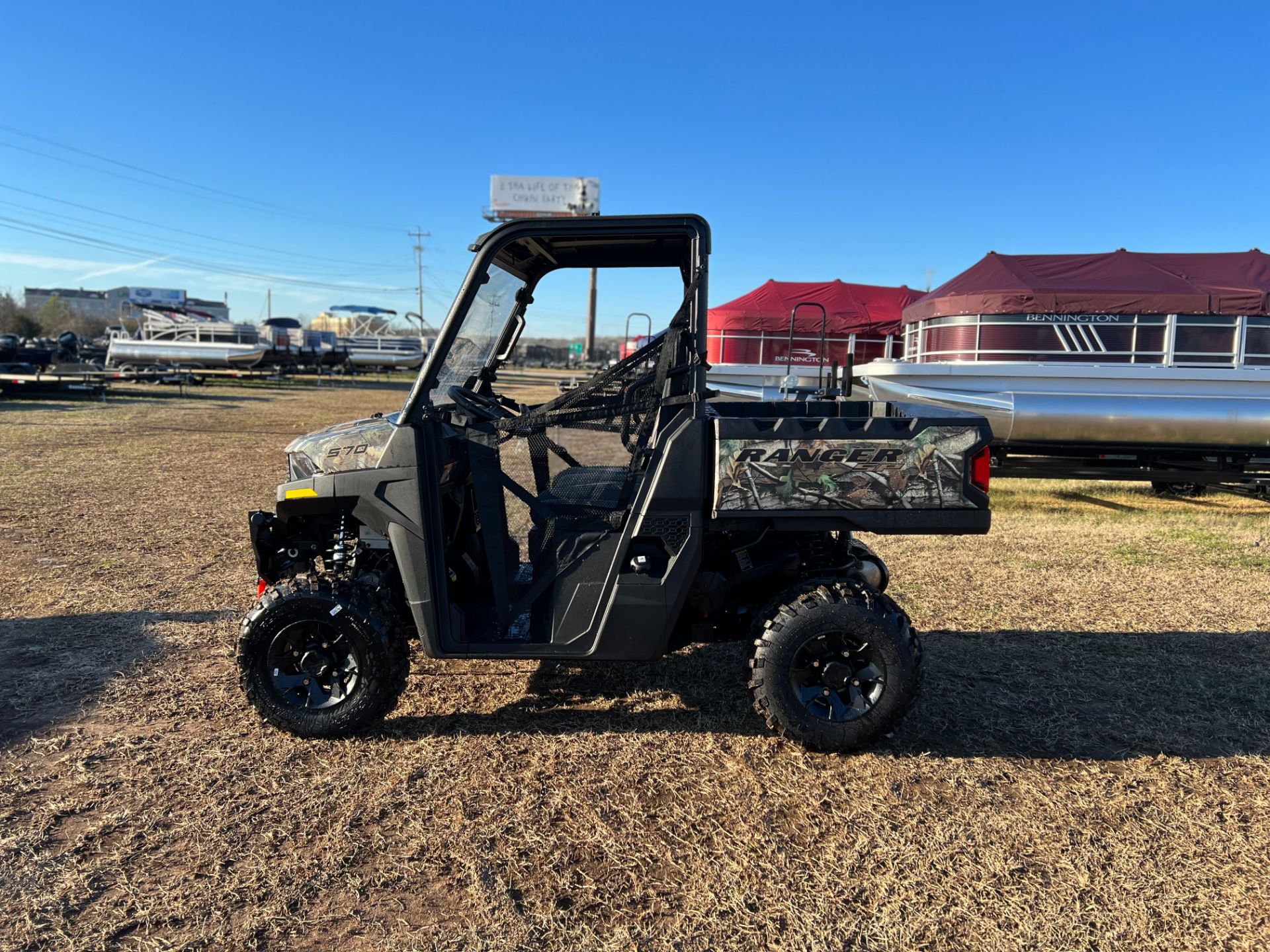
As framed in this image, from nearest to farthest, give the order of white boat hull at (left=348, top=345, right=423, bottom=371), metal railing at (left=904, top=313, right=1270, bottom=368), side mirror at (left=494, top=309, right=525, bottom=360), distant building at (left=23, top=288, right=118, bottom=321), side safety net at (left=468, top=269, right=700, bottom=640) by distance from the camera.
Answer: side safety net at (left=468, top=269, right=700, bottom=640) → side mirror at (left=494, top=309, right=525, bottom=360) → metal railing at (left=904, top=313, right=1270, bottom=368) → white boat hull at (left=348, top=345, right=423, bottom=371) → distant building at (left=23, top=288, right=118, bottom=321)

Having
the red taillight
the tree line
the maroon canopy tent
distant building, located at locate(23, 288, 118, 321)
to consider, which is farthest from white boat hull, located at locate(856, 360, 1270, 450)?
distant building, located at locate(23, 288, 118, 321)

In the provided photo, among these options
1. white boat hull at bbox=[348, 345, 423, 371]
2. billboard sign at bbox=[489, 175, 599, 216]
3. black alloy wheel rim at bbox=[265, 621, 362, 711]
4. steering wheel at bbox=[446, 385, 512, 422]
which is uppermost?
billboard sign at bbox=[489, 175, 599, 216]

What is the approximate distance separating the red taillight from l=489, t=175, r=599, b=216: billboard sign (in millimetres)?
65730

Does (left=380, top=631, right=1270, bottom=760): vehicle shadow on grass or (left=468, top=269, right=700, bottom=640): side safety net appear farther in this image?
(left=380, top=631, right=1270, bottom=760): vehicle shadow on grass

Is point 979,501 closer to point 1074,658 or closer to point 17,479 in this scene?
point 1074,658

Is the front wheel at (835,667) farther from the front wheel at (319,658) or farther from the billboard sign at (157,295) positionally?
the billboard sign at (157,295)

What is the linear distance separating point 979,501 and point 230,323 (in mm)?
35866

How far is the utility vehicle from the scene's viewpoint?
3176 millimetres

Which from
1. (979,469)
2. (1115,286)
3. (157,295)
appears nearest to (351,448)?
(979,469)

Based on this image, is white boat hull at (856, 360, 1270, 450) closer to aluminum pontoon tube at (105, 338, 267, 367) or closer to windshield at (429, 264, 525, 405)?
windshield at (429, 264, 525, 405)

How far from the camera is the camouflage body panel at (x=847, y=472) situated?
10.3ft

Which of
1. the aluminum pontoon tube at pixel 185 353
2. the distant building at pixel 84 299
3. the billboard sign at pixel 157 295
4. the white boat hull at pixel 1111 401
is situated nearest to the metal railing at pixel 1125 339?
the white boat hull at pixel 1111 401

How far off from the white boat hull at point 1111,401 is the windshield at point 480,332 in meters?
6.29

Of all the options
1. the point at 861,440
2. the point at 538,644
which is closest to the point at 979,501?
the point at 861,440
